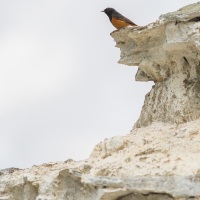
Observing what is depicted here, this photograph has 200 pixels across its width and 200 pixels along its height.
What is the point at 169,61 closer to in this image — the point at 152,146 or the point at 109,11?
the point at 152,146

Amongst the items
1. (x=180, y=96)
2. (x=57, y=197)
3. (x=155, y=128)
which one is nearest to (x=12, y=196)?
(x=57, y=197)

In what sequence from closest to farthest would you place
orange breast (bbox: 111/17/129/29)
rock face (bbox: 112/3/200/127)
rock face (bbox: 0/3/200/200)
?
rock face (bbox: 0/3/200/200) → rock face (bbox: 112/3/200/127) → orange breast (bbox: 111/17/129/29)

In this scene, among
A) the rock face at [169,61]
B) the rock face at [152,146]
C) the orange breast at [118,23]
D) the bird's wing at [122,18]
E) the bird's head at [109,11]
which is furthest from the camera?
the bird's head at [109,11]

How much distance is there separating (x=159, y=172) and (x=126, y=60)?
3451 millimetres

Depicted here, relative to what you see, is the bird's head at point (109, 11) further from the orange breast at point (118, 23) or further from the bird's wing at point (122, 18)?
the orange breast at point (118, 23)

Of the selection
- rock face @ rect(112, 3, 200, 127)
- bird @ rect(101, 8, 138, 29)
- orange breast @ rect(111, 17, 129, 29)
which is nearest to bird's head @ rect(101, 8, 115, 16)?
bird @ rect(101, 8, 138, 29)

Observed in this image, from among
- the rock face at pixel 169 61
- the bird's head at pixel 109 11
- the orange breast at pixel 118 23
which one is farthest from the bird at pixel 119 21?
the rock face at pixel 169 61

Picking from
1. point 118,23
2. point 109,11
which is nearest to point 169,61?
point 118,23

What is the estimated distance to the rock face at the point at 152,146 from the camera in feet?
23.9

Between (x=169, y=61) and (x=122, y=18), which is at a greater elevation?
(x=122, y=18)

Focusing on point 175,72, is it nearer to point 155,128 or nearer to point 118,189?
point 155,128

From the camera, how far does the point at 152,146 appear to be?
8.10 metres

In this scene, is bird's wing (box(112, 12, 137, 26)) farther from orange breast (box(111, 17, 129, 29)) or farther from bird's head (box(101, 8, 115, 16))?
bird's head (box(101, 8, 115, 16))

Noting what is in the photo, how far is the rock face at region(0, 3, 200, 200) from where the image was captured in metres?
7.27
